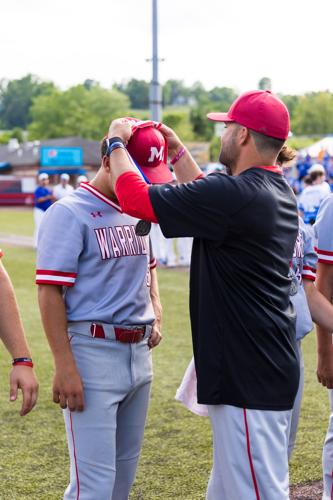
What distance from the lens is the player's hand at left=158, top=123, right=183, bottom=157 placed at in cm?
328

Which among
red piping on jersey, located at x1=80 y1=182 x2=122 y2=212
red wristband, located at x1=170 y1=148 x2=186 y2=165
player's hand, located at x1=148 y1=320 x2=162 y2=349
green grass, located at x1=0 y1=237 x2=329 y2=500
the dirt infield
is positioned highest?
red wristband, located at x1=170 y1=148 x2=186 y2=165

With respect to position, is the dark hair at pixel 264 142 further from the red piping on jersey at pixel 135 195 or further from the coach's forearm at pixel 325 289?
the coach's forearm at pixel 325 289

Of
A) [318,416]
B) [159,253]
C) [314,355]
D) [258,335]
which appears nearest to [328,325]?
[258,335]

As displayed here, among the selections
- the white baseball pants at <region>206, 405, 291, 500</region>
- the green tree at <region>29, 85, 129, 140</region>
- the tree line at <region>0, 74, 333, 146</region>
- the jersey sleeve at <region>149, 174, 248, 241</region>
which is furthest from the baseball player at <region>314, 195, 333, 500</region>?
the green tree at <region>29, 85, 129, 140</region>

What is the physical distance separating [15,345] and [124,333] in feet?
1.47

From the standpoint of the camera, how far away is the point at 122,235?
319 centimetres

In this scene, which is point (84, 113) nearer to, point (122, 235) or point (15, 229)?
point (15, 229)

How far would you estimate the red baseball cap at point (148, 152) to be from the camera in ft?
10.0

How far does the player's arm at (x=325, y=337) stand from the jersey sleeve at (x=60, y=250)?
1396 millimetres

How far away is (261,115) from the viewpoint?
9.23 feet

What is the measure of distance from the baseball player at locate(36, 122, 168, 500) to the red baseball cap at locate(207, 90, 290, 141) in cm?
41

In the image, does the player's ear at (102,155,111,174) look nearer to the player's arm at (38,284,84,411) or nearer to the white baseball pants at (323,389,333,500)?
the player's arm at (38,284,84,411)

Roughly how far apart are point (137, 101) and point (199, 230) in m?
181

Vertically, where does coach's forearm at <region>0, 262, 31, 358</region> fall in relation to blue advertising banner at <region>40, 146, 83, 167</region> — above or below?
above
